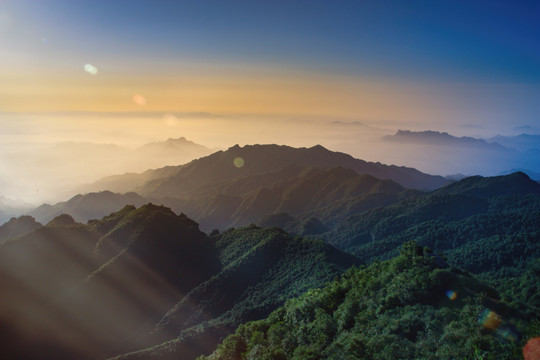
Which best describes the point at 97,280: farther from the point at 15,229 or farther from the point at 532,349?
the point at 532,349

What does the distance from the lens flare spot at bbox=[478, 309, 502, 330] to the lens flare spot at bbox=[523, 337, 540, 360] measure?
2.44m

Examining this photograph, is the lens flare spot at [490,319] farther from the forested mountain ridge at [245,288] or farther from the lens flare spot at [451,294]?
the forested mountain ridge at [245,288]

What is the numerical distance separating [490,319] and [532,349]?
3728 mm

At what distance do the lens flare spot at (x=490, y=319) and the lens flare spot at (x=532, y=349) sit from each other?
7.99 ft

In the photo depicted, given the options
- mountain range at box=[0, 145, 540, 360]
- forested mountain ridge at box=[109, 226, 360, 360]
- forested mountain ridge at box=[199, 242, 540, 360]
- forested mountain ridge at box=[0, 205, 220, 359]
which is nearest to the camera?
forested mountain ridge at box=[199, 242, 540, 360]

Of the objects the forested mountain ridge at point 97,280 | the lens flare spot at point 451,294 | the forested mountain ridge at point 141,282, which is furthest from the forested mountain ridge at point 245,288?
the lens flare spot at point 451,294

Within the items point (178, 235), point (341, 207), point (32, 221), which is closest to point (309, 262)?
point (178, 235)

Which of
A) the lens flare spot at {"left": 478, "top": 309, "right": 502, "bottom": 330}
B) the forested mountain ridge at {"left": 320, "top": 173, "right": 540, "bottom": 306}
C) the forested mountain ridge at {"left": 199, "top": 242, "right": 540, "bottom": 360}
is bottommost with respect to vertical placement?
the forested mountain ridge at {"left": 320, "top": 173, "right": 540, "bottom": 306}

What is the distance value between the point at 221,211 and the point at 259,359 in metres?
170

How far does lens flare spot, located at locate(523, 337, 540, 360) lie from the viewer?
78.7 ft

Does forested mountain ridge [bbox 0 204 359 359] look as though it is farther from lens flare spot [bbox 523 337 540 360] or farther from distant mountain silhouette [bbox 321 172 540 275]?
lens flare spot [bbox 523 337 540 360]

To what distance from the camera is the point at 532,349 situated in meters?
24.5

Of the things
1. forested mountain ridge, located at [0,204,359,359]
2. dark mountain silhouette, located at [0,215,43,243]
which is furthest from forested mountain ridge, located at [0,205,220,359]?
dark mountain silhouette, located at [0,215,43,243]

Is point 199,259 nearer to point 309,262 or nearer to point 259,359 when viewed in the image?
point 309,262
